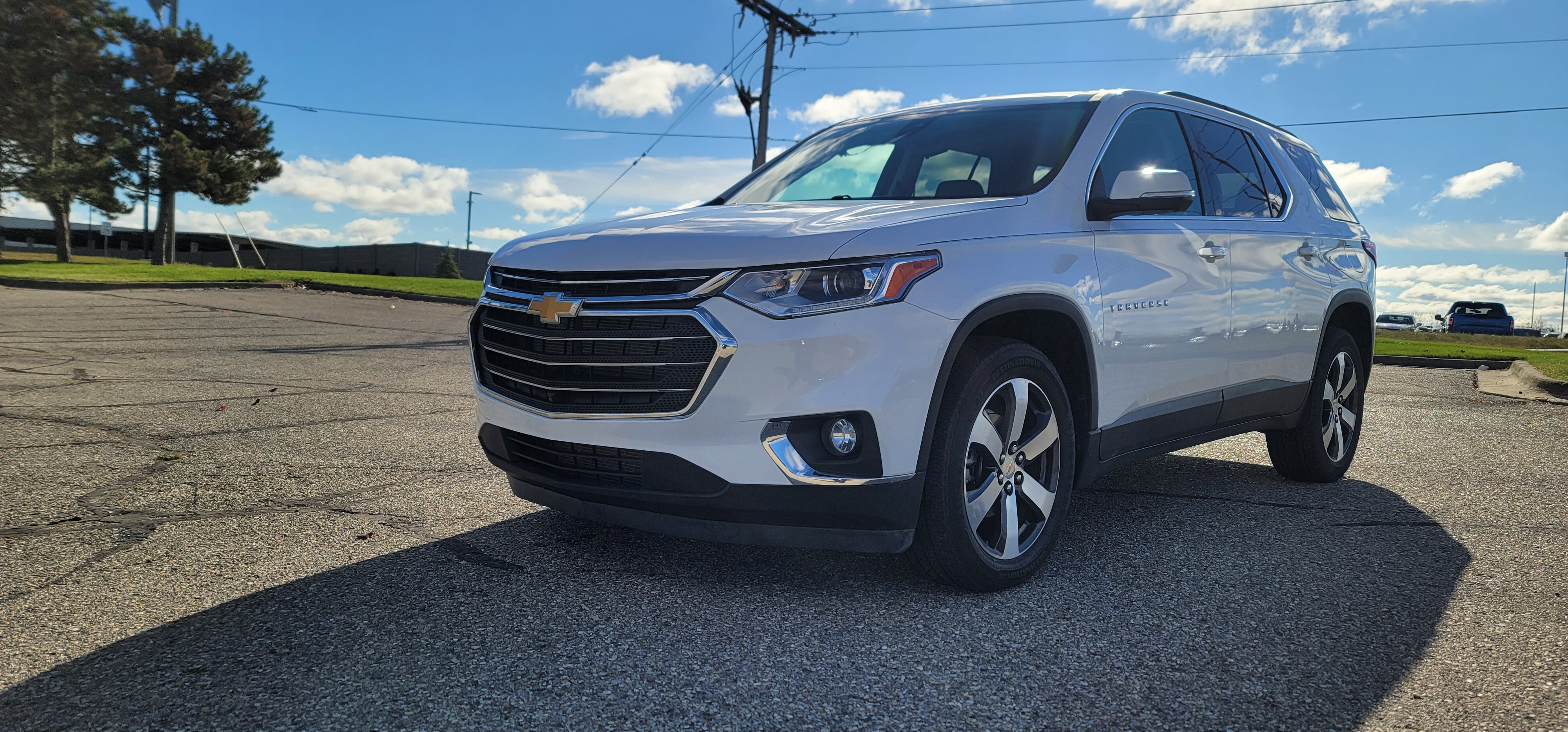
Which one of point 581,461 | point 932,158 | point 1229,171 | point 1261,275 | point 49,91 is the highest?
point 49,91

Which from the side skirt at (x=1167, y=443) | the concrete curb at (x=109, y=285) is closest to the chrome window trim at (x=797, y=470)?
the side skirt at (x=1167, y=443)

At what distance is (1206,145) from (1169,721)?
→ 3384 millimetres

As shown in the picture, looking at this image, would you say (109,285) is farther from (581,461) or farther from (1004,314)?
(1004,314)

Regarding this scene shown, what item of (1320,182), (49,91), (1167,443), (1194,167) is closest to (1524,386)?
(1320,182)

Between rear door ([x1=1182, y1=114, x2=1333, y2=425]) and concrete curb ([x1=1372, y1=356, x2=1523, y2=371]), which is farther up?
rear door ([x1=1182, y1=114, x2=1333, y2=425])

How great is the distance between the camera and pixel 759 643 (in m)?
2.87

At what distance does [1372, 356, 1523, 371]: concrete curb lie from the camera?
56.1 ft

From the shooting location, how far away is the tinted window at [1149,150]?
412 cm

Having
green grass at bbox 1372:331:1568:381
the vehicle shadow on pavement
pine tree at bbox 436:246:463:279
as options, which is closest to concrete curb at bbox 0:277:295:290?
the vehicle shadow on pavement

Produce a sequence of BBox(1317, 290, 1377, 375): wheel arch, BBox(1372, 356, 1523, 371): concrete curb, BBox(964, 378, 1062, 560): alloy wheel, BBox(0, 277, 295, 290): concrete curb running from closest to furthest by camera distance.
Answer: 1. BBox(964, 378, 1062, 560): alloy wheel
2. BBox(1317, 290, 1377, 375): wheel arch
3. BBox(1372, 356, 1523, 371): concrete curb
4. BBox(0, 277, 295, 290): concrete curb

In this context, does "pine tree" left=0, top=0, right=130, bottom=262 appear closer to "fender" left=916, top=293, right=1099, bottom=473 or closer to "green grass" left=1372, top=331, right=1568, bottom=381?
"fender" left=916, top=293, right=1099, bottom=473

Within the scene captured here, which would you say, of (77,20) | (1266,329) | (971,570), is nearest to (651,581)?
(971,570)

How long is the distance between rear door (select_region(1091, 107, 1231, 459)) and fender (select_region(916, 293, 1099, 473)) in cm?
8

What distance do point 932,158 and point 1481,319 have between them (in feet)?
159
